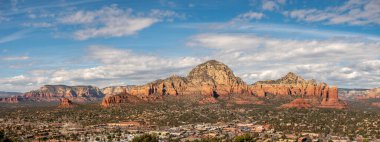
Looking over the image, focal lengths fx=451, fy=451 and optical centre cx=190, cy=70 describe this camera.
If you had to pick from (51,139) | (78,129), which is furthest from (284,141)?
(78,129)

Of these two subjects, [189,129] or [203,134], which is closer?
[203,134]

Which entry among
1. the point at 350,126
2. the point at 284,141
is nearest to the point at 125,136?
the point at 284,141

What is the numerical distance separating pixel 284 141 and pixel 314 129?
5408cm

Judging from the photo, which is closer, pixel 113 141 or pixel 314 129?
pixel 113 141

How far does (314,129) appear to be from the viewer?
192250 mm

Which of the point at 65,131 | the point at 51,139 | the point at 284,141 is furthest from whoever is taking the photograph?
the point at 65,131

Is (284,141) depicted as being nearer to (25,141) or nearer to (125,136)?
(125,136)

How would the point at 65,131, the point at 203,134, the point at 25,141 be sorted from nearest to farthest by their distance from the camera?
the point at 25,141 → the point at 203,134 → the point at 65,131

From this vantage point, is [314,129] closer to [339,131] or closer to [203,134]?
[339,131]

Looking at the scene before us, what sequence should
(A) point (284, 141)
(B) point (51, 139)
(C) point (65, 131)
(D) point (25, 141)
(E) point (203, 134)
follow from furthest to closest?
(C) point (65, 131) → (E) point (203, 134) → (B) point (51, 139) → (D) point (25, 141) → (A) point (284, 141)

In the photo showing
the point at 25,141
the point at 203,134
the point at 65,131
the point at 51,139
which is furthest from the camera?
the point at 65,131

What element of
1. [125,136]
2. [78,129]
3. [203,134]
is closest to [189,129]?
[203,134]

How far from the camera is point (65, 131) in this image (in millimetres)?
190750

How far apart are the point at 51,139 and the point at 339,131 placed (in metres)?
114
